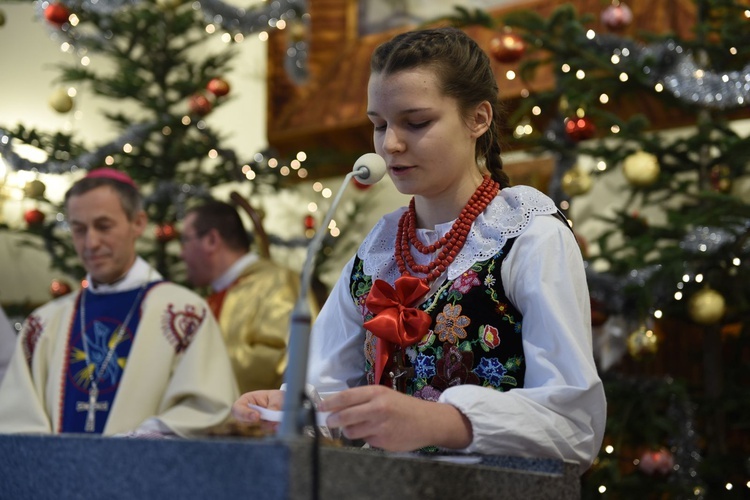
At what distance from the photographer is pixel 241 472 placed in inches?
54.1

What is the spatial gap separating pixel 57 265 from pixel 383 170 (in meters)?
4.85

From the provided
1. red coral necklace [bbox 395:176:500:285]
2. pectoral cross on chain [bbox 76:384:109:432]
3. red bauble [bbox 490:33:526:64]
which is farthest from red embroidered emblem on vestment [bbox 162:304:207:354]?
red coral necklace [bbox 395:176:500:285]

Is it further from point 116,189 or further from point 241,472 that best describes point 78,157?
point 241,472

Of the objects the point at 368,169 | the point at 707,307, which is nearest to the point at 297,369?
the point at 368,169

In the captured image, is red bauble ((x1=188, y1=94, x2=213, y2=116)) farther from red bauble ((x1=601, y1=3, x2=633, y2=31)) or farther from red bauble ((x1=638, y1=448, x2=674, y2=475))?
red bauble ((x1=638, y1=448, x2=674, y2=475))

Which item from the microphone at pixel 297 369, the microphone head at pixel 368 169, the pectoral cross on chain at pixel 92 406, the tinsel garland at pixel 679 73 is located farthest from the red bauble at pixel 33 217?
the microphone at pixel 297 369

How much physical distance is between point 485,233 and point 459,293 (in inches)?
5.6

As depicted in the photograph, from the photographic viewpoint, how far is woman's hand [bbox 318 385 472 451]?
65.2 inches

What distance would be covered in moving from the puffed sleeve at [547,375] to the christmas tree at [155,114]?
441cm

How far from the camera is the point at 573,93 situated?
4.61 m

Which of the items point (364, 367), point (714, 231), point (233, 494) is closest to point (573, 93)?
point (714, 231)

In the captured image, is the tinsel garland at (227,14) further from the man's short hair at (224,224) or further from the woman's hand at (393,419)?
the woman's hand at (393,419)

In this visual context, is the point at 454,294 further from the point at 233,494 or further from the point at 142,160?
the point at 142,160

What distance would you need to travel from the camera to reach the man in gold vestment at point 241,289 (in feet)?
17.3
